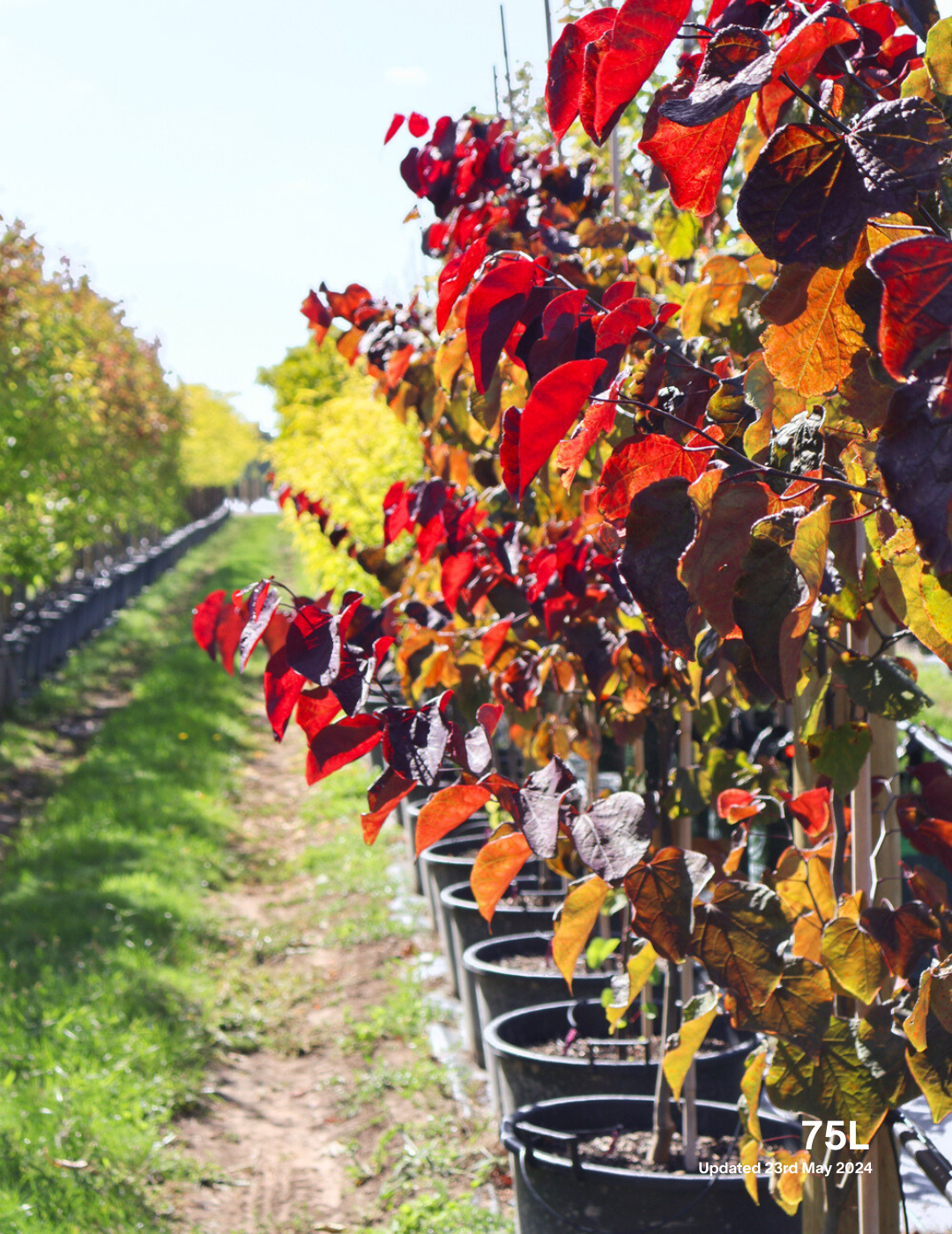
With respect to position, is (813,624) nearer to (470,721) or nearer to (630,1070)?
(470,721)

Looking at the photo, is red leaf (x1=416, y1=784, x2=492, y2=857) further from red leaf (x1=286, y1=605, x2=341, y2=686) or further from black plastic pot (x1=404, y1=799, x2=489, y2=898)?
black plastic pot (x1=404, y1=799, x2=489, y2=898)

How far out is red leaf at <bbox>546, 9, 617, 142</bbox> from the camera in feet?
2.91

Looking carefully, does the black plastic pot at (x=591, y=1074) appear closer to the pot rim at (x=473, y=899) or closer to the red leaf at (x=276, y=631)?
the pot rim at (x=473, y=899)

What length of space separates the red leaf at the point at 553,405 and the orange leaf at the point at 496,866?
472 mm

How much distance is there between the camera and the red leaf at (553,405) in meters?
0.77

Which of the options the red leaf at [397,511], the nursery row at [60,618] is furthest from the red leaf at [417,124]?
the nursery row at [60,618]

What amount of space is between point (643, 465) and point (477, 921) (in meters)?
2.54

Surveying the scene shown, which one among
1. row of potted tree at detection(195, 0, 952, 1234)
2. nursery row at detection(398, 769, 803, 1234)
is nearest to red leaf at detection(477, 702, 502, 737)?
row of potted tree at detection(195, 0, 952, 1234)

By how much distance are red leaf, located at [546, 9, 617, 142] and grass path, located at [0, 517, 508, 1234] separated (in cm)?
242

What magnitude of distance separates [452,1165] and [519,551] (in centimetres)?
175

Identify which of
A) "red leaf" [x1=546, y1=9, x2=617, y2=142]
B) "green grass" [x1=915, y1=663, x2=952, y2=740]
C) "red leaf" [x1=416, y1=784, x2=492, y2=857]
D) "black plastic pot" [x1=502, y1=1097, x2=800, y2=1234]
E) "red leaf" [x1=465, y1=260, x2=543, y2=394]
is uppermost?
"red leaf" [x1=546, y1=9, x2=617, y2=142]

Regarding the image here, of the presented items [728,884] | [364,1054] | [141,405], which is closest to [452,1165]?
[364,1054]

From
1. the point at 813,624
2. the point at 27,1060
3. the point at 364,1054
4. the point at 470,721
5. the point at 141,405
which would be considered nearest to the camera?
the point at 813,624

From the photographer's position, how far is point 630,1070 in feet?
7.03
